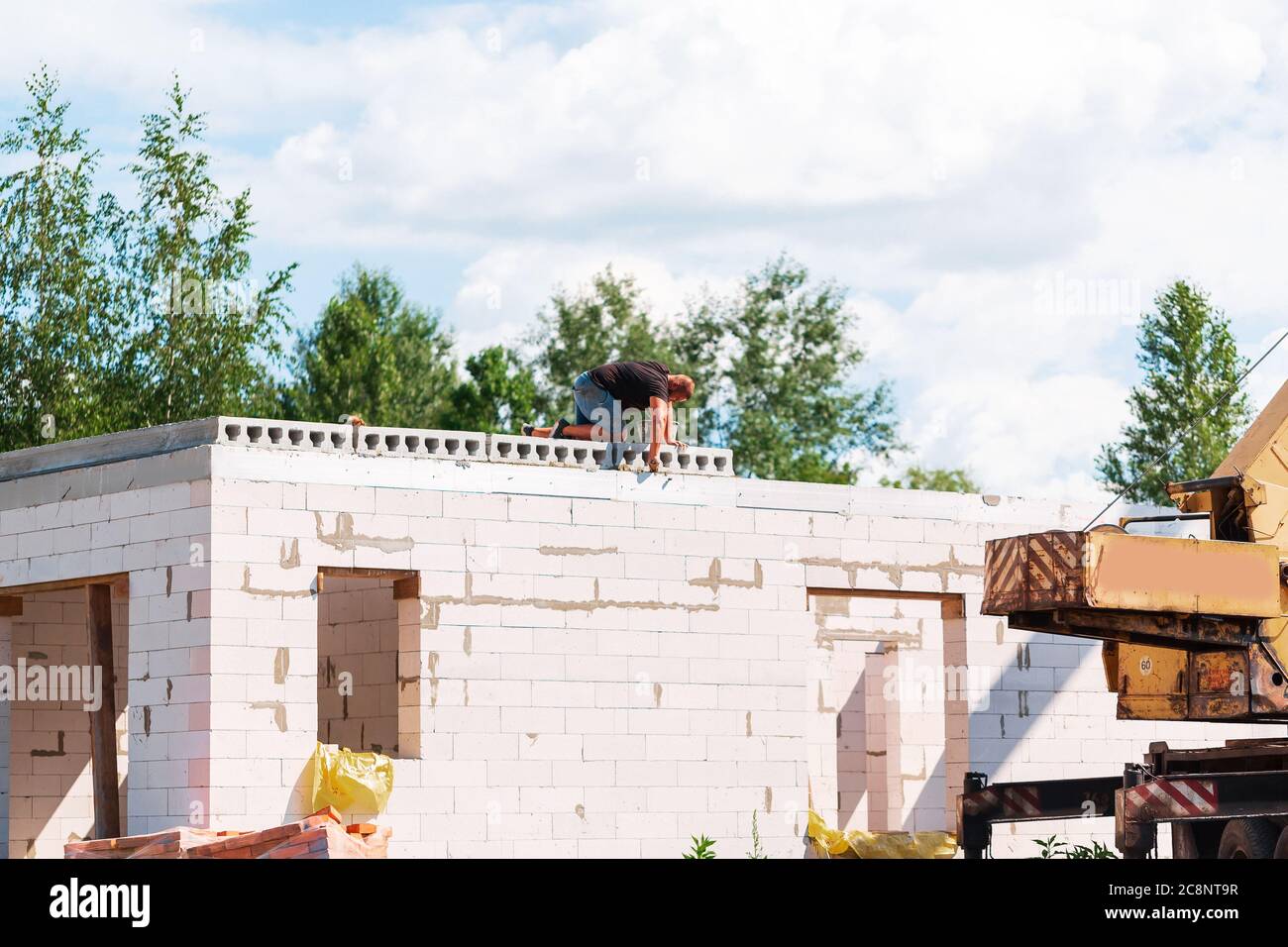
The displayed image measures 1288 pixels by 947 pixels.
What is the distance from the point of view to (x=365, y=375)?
49.8 meters

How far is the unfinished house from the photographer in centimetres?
1548

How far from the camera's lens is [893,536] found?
1861 centimetres

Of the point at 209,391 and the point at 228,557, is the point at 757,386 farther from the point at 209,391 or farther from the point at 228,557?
the point at 228,557

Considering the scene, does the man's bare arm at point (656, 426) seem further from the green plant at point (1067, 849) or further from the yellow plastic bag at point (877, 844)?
the green plant at point (1067, 849)

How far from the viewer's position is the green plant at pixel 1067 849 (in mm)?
17812

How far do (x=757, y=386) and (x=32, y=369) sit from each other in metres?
23.8

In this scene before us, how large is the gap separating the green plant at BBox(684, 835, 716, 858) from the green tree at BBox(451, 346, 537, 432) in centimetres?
3150

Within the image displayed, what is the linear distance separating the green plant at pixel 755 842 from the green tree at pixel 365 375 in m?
31.2

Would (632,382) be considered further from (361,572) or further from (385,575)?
(361,572)

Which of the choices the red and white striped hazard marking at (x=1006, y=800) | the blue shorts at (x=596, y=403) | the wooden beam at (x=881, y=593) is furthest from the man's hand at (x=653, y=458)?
the red and white striped hazard marking at (x=1006, y=800)

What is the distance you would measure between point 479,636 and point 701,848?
8.71ft

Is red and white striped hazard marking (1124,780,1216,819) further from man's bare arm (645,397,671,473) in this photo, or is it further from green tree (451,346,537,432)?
green tree (451,346,537,432)

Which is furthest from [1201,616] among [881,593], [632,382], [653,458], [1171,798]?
[632,382]

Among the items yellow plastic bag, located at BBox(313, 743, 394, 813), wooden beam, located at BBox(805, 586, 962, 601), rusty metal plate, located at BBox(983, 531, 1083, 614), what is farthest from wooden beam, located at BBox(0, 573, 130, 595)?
rusty metal plate, located at BBox(983, 531, 1083, 614)
